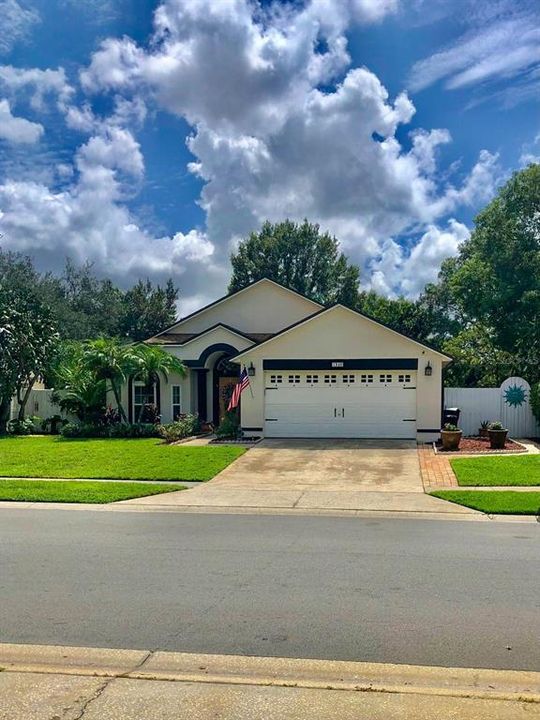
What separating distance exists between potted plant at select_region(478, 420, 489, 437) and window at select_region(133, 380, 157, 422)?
12816 mm

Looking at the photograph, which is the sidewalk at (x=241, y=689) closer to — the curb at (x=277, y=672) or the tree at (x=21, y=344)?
the curb at (x=277, y=672)

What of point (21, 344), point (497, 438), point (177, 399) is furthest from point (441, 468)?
point (21, 344)

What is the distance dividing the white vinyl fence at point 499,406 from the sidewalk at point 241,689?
18.9 meters

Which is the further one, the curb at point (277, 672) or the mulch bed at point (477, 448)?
the mulch bed at point (477, 448)

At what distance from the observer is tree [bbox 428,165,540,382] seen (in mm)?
27859

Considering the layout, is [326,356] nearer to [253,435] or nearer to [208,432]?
[253,435]

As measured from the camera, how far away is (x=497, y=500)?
1099cm

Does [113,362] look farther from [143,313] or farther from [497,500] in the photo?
[143,313]

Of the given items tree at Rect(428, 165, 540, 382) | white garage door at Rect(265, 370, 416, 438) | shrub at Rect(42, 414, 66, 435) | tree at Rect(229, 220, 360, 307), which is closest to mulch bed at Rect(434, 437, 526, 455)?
white garage door at Rect(265, 370, 416, 438)

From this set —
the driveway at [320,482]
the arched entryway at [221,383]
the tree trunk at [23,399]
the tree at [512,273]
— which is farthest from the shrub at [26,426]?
the tree at [512,273]

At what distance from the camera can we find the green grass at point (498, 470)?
1301cm

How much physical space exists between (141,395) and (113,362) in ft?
7.52

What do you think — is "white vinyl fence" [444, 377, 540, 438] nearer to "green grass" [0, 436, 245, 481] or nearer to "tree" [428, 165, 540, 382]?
"tree" [428, 165, 540, 382]

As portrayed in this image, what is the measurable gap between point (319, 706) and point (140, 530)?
19.0ft
